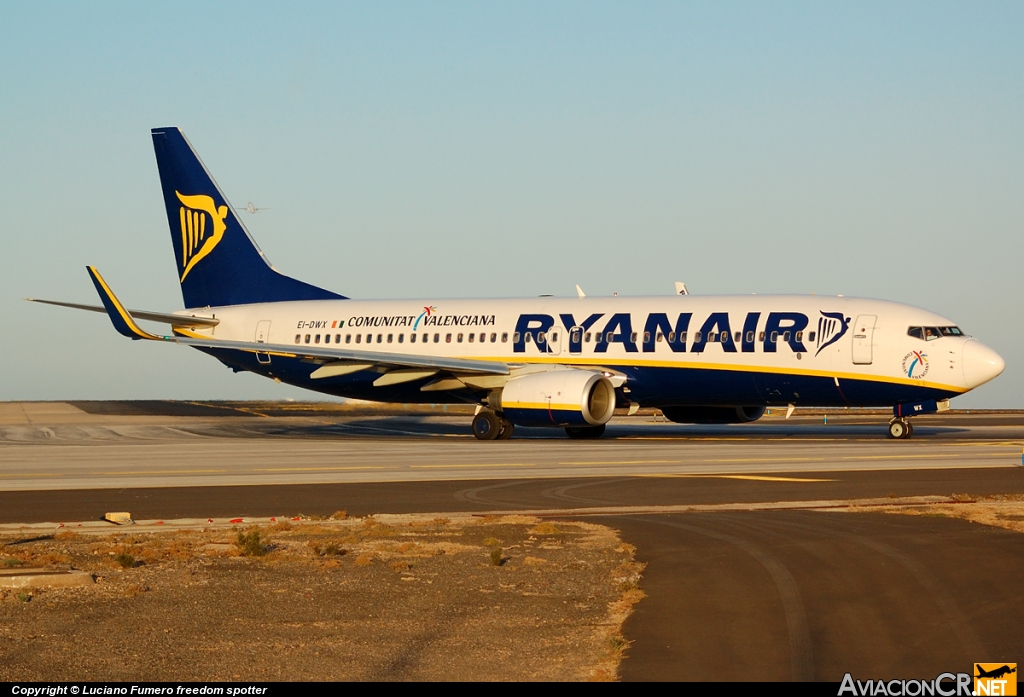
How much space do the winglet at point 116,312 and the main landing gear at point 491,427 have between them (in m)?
10.2

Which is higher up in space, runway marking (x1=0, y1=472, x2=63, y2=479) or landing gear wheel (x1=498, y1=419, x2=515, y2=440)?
landing gear wheel (x1=498, y1=419, x2=515, y2=440)

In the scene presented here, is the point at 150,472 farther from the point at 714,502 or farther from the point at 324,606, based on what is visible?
the point at 324,606

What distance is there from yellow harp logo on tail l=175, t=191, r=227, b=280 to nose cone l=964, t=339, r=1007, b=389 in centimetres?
2633

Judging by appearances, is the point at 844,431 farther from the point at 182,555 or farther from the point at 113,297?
the point at 182,555

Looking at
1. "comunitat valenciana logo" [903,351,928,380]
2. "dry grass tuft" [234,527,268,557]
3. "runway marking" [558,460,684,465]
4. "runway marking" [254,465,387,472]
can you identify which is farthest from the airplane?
"dry grass tuft" [234,527,268,557]

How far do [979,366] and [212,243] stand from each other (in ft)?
88.3

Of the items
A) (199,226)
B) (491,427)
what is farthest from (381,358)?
(199,226)

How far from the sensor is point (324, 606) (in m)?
9.84

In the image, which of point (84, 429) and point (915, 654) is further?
point (84, 429)

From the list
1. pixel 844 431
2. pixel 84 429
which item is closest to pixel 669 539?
pixel 844 431

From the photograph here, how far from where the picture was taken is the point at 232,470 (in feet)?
81.5

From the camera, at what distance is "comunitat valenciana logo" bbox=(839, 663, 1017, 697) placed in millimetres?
6943

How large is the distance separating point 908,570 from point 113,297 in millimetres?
28052

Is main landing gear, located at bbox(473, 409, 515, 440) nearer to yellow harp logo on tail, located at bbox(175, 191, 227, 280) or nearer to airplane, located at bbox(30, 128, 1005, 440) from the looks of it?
airplane, located at bbox(30, 128, 1005, 440)
